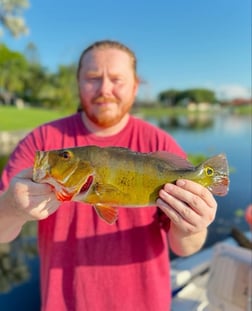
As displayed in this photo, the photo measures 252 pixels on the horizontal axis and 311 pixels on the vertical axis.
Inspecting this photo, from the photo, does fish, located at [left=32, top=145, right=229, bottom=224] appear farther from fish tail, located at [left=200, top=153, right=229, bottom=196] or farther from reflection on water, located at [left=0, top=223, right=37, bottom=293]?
reflection on water, located at [left=0, top=223, right=37, bottom=293]

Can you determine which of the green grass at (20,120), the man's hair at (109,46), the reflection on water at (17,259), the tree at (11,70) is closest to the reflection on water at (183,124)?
the green grass at (20,120)

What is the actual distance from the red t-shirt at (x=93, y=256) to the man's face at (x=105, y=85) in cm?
16

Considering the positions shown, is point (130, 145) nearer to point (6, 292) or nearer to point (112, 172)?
point (112, 172)

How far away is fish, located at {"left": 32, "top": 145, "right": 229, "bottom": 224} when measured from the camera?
4.65 ft

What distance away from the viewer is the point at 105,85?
195cm

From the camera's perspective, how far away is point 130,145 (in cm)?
205

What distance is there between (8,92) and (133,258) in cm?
7409

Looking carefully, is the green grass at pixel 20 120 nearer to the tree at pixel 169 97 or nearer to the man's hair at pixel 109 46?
the man's hair at pixel 109 46

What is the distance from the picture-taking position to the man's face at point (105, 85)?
1964mm

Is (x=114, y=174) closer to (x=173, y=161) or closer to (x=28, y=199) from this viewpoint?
(x=173, y=161)

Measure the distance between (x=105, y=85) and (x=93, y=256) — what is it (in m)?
0.92

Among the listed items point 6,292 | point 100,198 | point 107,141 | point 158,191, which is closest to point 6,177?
point 107,141

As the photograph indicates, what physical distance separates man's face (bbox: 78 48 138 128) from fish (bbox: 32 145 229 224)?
0.52 metres

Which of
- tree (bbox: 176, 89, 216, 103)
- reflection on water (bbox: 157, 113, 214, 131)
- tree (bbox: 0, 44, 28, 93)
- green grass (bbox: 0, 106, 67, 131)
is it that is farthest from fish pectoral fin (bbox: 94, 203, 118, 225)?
tree (bbox: 176, 89, 216, 103)
